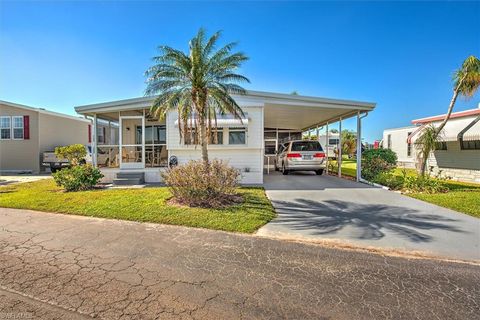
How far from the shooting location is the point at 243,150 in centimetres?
1126

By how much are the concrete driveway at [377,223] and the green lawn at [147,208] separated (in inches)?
21.0

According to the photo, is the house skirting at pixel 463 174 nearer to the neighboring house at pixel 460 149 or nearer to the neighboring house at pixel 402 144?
the neighboring house at pixel 460 149

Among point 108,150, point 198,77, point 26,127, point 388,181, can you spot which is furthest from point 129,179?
point 26,127

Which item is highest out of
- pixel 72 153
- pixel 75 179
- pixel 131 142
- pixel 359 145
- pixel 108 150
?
pixel 131 142

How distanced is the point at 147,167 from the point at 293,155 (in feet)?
24.5

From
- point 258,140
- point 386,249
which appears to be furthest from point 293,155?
point 386,249

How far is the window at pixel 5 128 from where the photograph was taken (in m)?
18.2

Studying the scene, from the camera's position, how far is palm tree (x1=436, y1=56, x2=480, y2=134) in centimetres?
938

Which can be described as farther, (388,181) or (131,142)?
(131,142)

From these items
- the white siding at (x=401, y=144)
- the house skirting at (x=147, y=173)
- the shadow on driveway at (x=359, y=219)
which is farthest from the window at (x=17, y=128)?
the white siding at (x=401, y=144)

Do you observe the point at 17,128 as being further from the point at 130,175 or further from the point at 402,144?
the point at 402,144

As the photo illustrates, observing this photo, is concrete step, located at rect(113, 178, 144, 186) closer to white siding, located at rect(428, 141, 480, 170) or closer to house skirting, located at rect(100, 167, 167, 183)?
house skirting, located at rect(100, 167, 167, 183)

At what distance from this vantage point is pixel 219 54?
28.2 feet

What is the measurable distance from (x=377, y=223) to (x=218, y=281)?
13.7 feet
